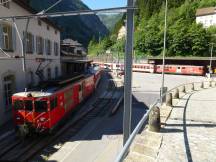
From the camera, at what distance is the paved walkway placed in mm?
8281

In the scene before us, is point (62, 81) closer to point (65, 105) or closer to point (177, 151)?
point (65, 105)

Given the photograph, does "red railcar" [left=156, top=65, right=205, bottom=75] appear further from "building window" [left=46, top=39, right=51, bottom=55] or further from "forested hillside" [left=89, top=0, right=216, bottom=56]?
"building window" [left=46, top=39, right=51, bottom=55]

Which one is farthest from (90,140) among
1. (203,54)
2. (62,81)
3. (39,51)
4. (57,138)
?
(203,54)

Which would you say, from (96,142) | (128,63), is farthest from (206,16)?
(128,63)

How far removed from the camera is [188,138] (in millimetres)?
10117

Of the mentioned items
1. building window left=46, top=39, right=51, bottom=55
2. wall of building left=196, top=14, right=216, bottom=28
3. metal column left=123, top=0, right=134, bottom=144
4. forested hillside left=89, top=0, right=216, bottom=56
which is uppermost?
wall of building left=196, top=14, right=216, bottom=28

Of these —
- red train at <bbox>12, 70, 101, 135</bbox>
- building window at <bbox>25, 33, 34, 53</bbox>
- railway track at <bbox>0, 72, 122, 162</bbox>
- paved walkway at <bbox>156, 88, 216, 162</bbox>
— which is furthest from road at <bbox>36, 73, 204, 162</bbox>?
building window at <bbox>25, 33, 34, 53</bbox>

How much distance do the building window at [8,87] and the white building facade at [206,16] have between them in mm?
85706

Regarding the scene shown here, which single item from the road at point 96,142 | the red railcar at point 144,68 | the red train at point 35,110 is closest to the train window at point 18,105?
the red train at point 35,110

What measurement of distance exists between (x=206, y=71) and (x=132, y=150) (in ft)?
191

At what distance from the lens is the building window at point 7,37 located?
65.2 ft

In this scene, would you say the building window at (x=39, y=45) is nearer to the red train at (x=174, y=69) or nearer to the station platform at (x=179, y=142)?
the station platform at (x=179, y=142)

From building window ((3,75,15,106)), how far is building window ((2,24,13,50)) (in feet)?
7.44

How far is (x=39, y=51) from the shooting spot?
2683cm
